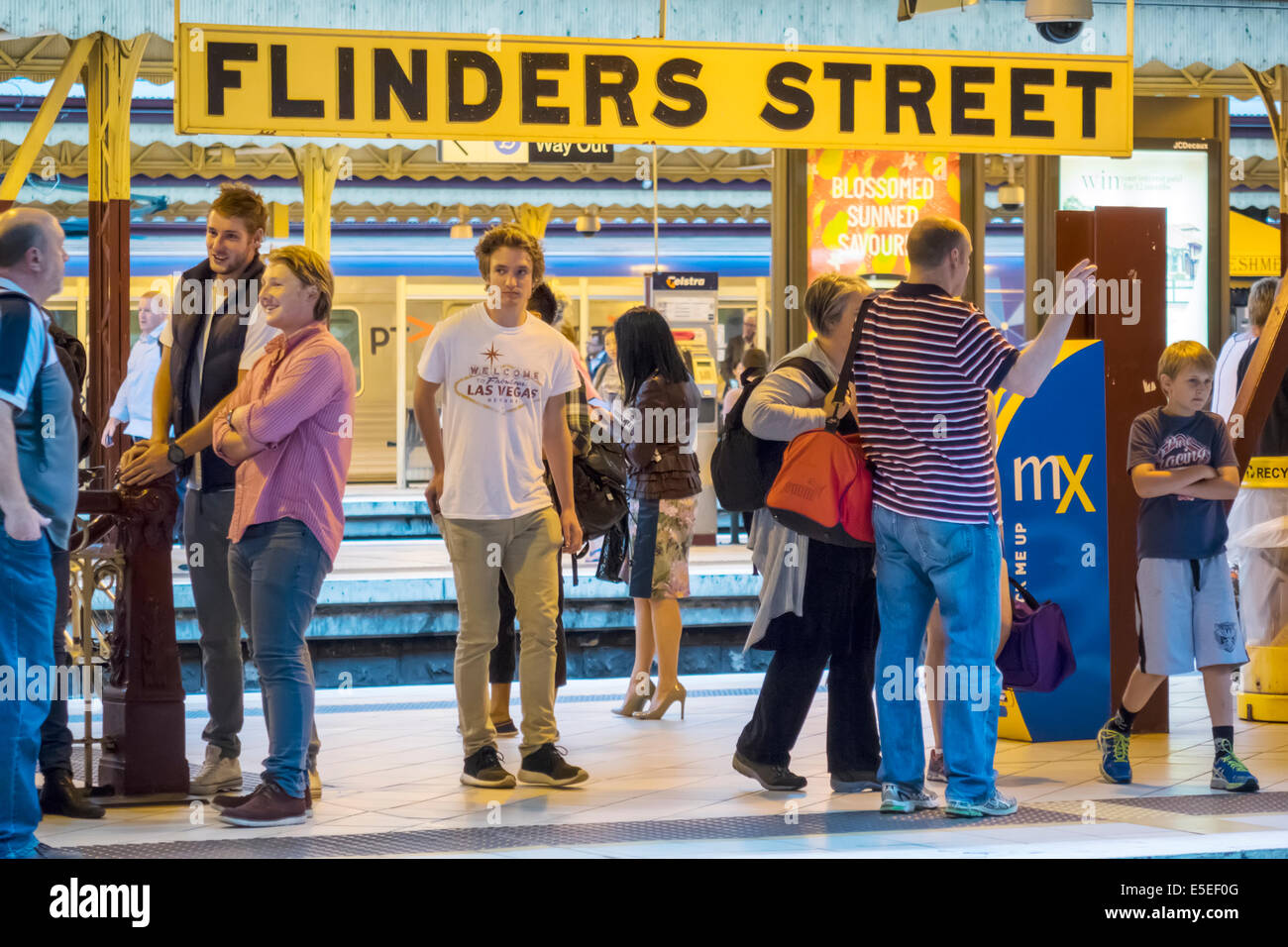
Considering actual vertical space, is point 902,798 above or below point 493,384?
below

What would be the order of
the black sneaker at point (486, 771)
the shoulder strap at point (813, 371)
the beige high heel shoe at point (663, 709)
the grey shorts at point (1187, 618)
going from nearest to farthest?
the shoulder strap at point (813, 371) → the black sneaker at point (486, 771) → the grey shorts at point (1187, 618) → the beige high heel shoe at point (663, 709)

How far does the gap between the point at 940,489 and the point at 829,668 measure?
0.82 m

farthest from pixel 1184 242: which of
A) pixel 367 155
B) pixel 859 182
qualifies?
pixel 367 155

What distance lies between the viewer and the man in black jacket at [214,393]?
4.99m

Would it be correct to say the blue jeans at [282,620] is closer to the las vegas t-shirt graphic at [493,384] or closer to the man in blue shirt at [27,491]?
the man in blue shirt at [27,491]

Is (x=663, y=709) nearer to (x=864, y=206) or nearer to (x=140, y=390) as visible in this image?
(x=864, y=206)

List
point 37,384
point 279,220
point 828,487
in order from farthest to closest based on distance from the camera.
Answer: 1. point 279,220
2. point 828,487
3. point 37,384

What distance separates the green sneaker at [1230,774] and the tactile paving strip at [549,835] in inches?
29.3

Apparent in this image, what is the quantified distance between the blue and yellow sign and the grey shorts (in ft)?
2.29

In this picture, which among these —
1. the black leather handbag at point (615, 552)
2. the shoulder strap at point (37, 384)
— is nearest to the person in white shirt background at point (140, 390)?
the black leather handbag at point (615, 552)

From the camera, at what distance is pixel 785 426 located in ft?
16.0

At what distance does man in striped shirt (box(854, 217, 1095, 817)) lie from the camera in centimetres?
448

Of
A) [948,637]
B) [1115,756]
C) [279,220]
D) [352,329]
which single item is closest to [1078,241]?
[1115,756]
